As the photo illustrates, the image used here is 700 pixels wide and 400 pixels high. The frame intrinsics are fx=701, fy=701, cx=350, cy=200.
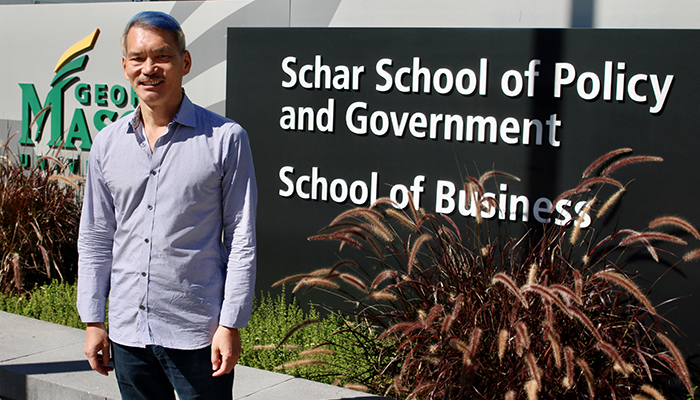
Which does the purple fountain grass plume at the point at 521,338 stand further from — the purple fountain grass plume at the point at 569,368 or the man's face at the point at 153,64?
the man's face at the point at 153,64

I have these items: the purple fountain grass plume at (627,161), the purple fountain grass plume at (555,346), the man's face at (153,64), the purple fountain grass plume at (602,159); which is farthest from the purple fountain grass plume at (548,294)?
the man's face at (153,64)

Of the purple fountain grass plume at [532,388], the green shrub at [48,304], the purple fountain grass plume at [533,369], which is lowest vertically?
the green shrub at [48,304]

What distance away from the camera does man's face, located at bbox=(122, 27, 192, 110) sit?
242 centimetres

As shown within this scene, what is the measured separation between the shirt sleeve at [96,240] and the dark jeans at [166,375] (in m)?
0.20

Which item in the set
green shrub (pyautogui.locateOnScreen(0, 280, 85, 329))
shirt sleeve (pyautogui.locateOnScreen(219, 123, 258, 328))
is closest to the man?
shirt sleeve (pyautogui.locateOnScreen(219, 123, 258, 328))

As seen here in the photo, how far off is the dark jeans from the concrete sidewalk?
4.84 ft

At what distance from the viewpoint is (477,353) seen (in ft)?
12.9

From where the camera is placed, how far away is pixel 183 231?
2430 mm

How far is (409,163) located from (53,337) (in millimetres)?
2990

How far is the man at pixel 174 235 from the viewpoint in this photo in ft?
7.96

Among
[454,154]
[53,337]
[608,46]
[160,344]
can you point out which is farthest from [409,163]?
[160,344]

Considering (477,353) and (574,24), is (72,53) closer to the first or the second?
(574,24)

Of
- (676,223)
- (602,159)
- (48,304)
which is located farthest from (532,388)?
(48,304)

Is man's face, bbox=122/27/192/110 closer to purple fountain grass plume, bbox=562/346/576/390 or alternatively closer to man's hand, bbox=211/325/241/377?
man's hand, bbox=211/325/241/377
